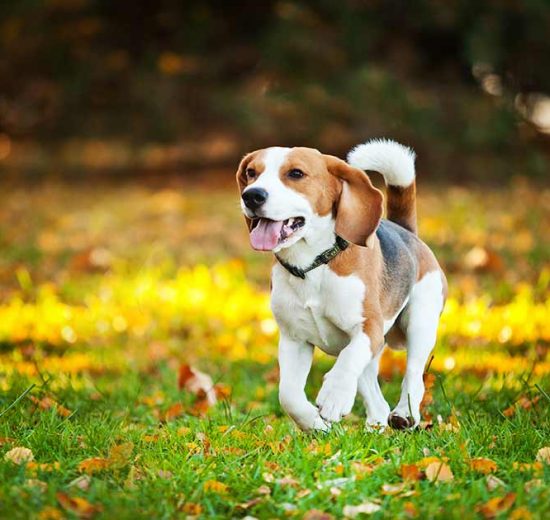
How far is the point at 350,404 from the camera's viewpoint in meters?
3.87

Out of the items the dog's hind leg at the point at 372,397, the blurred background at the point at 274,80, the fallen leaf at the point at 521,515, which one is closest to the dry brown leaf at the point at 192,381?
the dog's hind leg at the point at 372,397

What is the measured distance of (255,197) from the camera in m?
3.78

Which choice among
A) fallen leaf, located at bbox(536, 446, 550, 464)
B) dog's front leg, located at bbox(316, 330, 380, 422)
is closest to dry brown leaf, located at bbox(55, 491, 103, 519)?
dog's front leg, located at bbox(316, 330, 380, 422)

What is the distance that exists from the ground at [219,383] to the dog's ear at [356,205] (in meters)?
0.83

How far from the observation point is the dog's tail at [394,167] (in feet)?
14.7

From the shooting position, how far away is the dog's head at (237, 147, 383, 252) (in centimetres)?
382

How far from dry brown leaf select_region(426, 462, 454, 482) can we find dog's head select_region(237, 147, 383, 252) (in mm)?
1017

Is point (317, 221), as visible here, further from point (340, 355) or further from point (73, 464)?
point (73, 464)

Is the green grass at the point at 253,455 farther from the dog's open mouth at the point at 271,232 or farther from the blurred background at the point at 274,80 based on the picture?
the blurred background at the point at 274,80

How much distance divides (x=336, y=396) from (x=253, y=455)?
441 mm

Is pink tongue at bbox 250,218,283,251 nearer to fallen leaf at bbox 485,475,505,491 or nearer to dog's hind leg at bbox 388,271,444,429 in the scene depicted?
dog's hind leg at bbox 388,271,444,429

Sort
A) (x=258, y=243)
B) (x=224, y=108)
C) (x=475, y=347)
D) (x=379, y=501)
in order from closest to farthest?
(x=379, y=501) → (x=258, y=243) → (x=475, y=347) → (x=224, y=108)

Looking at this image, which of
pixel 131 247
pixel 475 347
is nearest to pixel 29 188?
pixel 131 247

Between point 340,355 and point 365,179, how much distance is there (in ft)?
2.48
